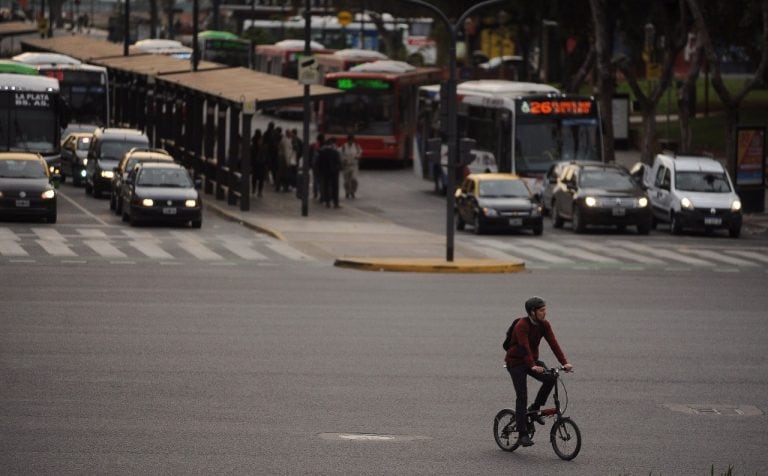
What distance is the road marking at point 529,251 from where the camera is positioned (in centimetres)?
3719

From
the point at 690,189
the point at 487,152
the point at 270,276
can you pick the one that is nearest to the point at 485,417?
the point at 270,276

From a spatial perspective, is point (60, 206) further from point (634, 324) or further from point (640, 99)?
point (634, 324)

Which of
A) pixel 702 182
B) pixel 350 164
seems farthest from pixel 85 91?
pixel 702 182

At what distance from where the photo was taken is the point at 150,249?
3666 centimetres

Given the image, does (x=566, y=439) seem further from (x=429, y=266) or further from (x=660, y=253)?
(x=660, y=253)

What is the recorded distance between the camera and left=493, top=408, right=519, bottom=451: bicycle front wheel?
16.0 meters

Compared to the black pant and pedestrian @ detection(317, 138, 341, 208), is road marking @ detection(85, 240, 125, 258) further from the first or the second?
the black pant

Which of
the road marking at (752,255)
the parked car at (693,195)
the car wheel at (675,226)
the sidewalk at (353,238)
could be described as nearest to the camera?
the sidewalk at (353,238)

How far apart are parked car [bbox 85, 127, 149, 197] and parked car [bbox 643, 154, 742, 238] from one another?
15.6m

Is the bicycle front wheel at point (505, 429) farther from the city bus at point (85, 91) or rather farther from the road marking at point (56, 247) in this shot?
the city bus at point (85, 91)

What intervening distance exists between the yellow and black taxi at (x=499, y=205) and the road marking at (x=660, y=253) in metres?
2.21

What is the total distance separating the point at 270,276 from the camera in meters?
32.0

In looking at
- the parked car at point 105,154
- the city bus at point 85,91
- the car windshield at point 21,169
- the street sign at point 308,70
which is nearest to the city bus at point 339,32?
the city bus at point 85,91

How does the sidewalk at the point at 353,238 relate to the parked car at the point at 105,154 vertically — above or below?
below
